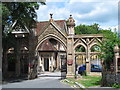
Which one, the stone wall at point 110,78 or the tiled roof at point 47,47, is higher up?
the tiled roof at point 47,47

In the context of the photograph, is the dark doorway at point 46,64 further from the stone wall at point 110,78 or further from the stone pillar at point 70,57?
the stone wall at point 110,78

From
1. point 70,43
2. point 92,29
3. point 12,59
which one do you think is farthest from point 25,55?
point 92,29

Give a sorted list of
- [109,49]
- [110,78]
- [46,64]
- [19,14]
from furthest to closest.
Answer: [46,64], [19,14], [109,49], [110,78]

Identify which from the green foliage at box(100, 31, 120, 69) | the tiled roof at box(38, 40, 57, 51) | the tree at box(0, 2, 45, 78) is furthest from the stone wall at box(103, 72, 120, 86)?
the tiled roof at box(38, 40, 57, 51)

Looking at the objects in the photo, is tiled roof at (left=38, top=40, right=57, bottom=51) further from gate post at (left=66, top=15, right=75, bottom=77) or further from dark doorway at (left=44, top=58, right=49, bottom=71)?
gate post at (left=66, top=15, right=75, bottom=77)

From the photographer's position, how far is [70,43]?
89.7 ft

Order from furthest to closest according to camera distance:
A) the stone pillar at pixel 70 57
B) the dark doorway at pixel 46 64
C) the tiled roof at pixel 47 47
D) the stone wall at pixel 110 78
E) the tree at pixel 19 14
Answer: the dark doorway at pixel 46 64 < the tiled roof at pixel 47 47 < the stone pillar at pixel 70 57 < the tree at pixel 19 14 < the stone wall at pixel 110 78

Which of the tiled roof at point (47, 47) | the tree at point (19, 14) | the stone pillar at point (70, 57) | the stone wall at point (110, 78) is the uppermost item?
the tree at point (19, 14)

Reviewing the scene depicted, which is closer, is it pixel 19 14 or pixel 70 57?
pixel 19 14

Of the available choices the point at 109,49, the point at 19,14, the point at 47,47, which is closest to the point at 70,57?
the point at 19,14

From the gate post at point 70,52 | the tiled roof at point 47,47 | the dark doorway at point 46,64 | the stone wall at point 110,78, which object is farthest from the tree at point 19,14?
the dark doorway at point 46,64

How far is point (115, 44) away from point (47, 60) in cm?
2739

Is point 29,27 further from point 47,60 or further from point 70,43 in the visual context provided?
point 47,60

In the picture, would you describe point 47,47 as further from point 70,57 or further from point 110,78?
point 110,78
